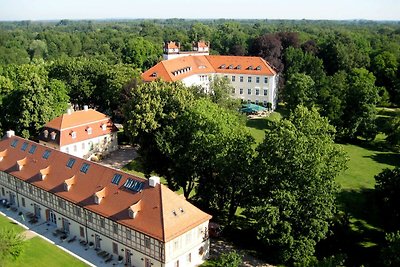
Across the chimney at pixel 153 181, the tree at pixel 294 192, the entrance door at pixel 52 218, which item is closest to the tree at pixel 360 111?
the tree at pixel 294 192

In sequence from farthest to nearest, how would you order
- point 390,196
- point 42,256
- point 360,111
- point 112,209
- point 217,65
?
point 217,65 → point 360,111 → point 390,196 → point 42,256 → point 112,209

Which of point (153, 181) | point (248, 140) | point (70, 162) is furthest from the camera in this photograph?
point (70, 162)

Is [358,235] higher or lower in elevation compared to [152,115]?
lower

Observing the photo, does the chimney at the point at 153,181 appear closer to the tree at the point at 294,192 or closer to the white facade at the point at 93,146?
the tree at the point at 294,192

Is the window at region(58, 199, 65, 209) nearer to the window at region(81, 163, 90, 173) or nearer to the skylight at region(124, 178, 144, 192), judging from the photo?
the window at region(81, 163, 90, 173)

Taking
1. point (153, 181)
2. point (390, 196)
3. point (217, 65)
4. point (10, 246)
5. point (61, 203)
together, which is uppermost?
point (217, 65)

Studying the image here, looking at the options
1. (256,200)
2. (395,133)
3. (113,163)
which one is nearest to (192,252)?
(256,200)

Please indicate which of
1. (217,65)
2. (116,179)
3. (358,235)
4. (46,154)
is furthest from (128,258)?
(217,65)

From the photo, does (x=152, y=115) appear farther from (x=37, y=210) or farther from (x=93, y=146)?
(x=37, y=210)
